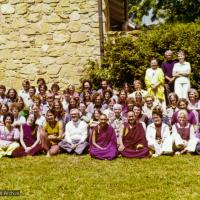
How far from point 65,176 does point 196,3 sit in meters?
12.5

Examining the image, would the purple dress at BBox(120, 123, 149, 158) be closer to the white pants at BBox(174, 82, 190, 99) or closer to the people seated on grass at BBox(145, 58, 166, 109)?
the people seated on grass at BBox(145, 58, 166, 109)

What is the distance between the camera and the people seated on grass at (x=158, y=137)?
903cm

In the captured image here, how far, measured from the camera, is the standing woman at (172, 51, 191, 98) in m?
11.1

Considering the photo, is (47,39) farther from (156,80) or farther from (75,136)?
(75,136)

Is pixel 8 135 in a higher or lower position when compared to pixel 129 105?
lower

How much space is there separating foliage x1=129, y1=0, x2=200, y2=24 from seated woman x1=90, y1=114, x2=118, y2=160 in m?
9.68

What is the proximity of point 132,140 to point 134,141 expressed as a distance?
0.04 meters

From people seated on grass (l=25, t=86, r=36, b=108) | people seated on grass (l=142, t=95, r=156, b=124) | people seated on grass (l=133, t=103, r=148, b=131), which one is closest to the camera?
people seated on grass (l=133, t=103, r=148, b=131)

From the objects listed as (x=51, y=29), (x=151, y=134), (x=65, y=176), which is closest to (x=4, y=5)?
(x=51, y=29)

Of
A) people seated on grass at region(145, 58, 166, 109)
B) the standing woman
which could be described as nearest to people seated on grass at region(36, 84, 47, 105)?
→ people seated on grass at region(145, 58, 166, 109)

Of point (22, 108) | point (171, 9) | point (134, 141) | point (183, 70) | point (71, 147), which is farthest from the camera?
point (171, 9)

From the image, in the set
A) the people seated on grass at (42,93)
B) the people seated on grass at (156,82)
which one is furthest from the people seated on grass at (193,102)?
the people seated on grass at (42,93)

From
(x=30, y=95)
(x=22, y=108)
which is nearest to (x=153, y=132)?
(x=22, y=108)

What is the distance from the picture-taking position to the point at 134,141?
9.07 metres
